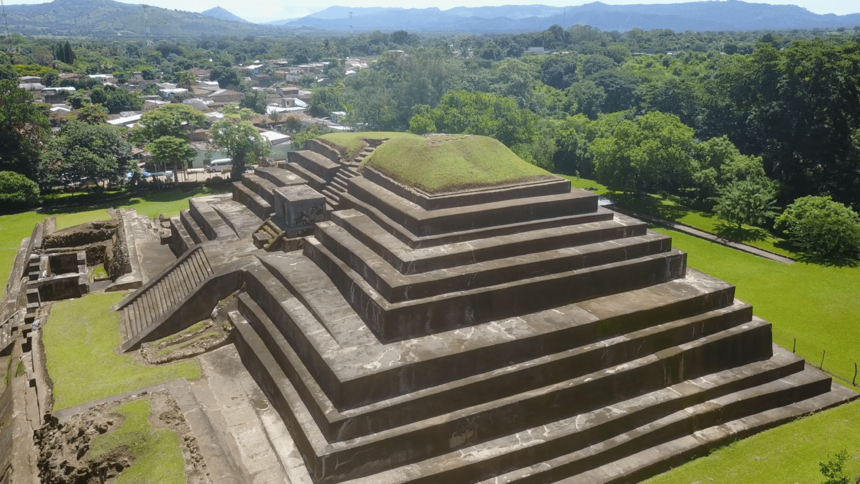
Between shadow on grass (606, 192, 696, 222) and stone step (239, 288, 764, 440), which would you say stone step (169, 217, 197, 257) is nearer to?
stone step (239, 288, 764, 440)

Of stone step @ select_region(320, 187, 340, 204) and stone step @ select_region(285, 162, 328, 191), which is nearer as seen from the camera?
stone step @ select_region(320, 187, 340, 204)

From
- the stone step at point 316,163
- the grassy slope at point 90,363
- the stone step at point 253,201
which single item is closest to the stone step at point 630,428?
the grassy slope at point 90,363

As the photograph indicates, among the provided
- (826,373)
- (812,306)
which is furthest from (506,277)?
(812,306)

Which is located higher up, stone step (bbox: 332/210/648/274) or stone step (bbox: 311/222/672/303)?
stone step (bbox: 332/210/648/274)

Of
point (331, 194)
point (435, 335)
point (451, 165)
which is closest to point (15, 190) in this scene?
point (331, 194)

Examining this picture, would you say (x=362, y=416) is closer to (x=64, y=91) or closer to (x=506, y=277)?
(x=506, y=277)

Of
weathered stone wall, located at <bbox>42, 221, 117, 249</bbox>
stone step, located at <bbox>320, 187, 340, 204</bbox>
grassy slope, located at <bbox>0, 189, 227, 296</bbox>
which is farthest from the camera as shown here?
grassy slope, located at <bbox>0, 189, 227, 296</bbox>

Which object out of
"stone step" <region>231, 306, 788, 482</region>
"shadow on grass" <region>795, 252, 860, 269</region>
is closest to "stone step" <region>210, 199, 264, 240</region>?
"stone step" <region>231, 306, 788, 482</region>
